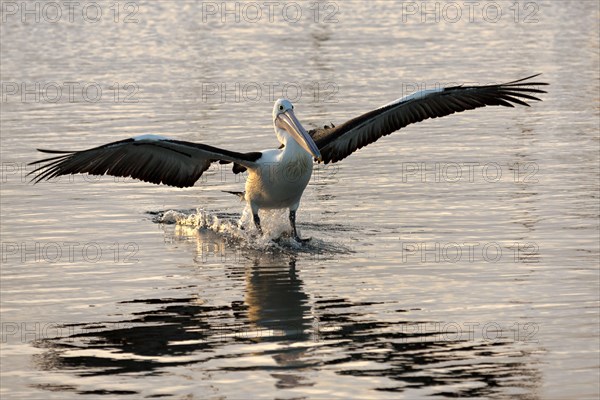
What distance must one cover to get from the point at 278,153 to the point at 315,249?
3.38ft

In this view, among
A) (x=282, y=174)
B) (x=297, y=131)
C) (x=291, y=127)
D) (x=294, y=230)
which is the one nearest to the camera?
(x=297, y=131)

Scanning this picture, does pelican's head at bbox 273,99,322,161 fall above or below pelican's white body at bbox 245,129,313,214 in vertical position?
above

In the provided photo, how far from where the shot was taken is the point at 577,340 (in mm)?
9555

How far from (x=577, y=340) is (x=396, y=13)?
26308 millimetres

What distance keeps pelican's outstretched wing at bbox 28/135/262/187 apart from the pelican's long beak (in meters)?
0.40

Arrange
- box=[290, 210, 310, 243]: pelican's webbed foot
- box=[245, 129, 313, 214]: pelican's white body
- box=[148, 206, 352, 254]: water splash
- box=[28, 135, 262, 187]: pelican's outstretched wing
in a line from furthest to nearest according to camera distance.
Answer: box=[290, 210, 310, 243]: pelican's webbed foot < box=[148, 206, 352, 254]: water splash < box=[245, 129, 313, 214]: pelican's white body < box=[28, 135, 262, 187]: pelican's outstretched wing

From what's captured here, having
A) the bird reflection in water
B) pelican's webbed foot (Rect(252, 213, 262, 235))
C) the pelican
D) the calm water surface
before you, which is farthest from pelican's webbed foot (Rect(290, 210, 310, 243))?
the bird reflection in water

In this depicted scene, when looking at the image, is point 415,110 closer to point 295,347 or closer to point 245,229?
point 245,229

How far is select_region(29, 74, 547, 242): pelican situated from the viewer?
1234cm

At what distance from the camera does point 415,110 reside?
13.9 metres

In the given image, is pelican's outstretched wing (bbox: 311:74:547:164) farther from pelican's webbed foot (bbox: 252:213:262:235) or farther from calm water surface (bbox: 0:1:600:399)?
pelican's webbed foot (bbox: 252:213:262:235)

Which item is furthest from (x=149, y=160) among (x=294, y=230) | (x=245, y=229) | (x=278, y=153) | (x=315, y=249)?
(x=315, y=249)

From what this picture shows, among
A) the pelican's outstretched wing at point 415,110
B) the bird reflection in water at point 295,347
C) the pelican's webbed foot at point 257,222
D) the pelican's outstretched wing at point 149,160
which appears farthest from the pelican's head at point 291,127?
the bird reflection in water at point 295,347

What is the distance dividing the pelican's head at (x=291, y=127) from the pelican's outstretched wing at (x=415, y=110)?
80 centimetres
